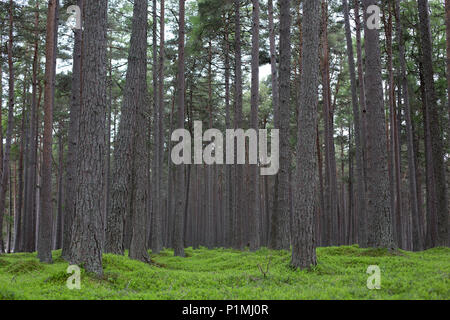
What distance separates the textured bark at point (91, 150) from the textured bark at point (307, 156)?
3938mm

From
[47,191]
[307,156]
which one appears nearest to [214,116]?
[47,191]

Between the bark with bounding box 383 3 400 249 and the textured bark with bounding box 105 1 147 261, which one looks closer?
the textured bark with bounding box 105 1 147 261

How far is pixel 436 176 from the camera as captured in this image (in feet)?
40.9

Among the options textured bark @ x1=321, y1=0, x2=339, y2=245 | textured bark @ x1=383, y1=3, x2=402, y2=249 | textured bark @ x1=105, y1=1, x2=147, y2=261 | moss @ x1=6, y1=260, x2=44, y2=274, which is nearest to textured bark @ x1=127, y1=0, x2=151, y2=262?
textured bark @ x1=105, y1=1, x2=147, y2=261

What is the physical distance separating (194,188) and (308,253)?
72.7 feet

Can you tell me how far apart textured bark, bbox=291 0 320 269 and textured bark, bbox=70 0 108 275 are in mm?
3938

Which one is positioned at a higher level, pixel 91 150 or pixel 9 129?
pixel 9 129

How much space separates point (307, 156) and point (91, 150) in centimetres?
431

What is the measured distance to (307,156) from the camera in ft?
25.5

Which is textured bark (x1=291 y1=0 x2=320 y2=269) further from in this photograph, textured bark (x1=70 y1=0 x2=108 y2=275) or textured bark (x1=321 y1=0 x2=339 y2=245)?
textured bark (x1=321 y1=0 x2=339 y2=245)

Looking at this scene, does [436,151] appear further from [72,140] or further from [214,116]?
[214,116]

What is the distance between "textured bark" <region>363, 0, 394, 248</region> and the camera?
10.1 m
